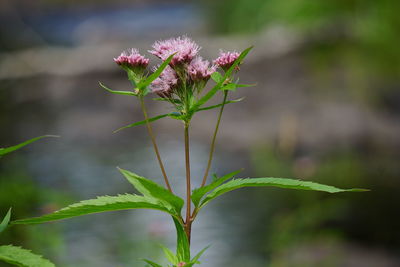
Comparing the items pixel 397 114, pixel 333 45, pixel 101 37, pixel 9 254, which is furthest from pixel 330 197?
pixel 101 37

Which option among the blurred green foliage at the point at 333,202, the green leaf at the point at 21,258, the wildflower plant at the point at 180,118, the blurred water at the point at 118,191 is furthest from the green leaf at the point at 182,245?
the blurred green foliage at the point at 333,202

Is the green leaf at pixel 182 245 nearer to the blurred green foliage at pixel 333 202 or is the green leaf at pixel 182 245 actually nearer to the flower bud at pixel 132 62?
the flower bud at pixel 132 62

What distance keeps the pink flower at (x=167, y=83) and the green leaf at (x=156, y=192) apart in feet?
0.42

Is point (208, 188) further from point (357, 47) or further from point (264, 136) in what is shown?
point (357, 47)

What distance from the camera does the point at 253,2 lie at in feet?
26.6

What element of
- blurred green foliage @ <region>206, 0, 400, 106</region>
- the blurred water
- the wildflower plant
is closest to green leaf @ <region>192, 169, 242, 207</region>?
the wildflower plant

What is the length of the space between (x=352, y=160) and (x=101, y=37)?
1059 centimetres

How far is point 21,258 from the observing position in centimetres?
74

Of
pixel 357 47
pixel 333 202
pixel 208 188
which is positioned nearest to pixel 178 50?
pixel 208 188

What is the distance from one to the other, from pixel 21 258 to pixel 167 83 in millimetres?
297

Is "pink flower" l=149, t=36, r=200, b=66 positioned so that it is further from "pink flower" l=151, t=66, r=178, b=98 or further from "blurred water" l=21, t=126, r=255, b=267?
"blurred water" l=21, t=126, r=255, b=267

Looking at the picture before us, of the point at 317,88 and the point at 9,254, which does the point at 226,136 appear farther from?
the point at 9,254

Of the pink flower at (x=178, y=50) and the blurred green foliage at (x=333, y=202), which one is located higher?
the blurred green foliage at (x=333, y=202)

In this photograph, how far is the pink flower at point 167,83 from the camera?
845 mm
